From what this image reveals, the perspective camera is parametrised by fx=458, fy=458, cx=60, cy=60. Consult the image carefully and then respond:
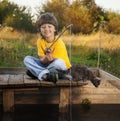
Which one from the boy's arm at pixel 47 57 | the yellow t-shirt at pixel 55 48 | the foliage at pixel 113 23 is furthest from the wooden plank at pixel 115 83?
the foliage at pixel 113 23

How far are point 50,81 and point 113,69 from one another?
327 centimetres

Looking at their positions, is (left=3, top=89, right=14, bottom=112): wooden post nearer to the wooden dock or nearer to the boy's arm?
the wooden dock

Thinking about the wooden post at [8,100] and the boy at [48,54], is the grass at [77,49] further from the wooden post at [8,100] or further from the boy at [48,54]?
the wooden post at [8,100]

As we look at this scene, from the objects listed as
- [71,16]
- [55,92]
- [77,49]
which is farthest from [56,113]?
[71,16]

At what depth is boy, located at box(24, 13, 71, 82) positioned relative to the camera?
20.1 feet

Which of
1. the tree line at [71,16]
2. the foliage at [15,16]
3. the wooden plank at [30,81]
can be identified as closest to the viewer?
the wooden plank at [30,81]

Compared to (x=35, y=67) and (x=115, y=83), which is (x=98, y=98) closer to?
(x=115, y=83)

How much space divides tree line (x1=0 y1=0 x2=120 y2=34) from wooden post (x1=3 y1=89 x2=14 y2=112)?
21.2ft

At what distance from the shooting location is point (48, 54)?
241 inches

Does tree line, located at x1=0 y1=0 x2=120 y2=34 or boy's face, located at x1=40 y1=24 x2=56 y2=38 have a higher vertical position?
tree line, located at x1=0 y1=0 x2=120 y2=34

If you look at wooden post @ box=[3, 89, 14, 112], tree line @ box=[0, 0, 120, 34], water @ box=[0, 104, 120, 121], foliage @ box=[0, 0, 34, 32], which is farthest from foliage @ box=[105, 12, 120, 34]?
wooden post @ box=[3, 89, 14, 112]

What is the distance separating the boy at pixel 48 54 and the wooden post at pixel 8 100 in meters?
0.40

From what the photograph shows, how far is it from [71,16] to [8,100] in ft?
26.6

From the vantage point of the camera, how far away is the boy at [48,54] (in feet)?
20.1
